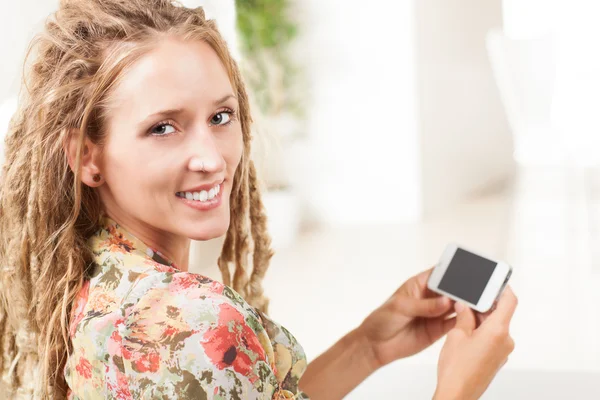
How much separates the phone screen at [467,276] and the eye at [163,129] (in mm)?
460

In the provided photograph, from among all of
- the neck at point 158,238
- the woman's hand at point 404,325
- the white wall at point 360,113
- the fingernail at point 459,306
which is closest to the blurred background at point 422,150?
the white wall at point 360,113

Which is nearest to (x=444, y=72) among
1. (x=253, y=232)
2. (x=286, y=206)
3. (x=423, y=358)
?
(x=286, y=206)

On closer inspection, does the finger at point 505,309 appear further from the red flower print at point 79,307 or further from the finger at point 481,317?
the red flower print at point 79,307

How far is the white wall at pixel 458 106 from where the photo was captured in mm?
3938

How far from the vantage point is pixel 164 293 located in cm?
70

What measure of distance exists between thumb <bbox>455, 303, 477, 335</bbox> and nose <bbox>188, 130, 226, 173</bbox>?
1.22ft

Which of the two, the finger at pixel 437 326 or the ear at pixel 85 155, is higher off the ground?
the ear at pixel 85 155

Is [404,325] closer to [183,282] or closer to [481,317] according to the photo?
[481,317]

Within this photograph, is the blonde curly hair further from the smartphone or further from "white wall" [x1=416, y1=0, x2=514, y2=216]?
"white wall" [x1=416, y1=0, x2=514, y2=216]

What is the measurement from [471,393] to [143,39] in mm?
509

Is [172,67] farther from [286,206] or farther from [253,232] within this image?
[286,206]

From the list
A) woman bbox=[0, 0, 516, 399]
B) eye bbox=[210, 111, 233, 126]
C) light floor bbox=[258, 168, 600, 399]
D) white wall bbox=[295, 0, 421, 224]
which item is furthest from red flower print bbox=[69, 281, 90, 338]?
white wall bbox=[295, 0, 421, 224]

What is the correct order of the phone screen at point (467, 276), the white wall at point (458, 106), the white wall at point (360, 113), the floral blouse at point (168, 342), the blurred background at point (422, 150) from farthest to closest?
the white wall at point (458, 106) → the white wall at point (360, 113) → the blurred background at point (422, 150) → the phone screen at point (467, 276) → the floral blouse at point (168, 342)

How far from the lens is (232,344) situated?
672 millimetres
